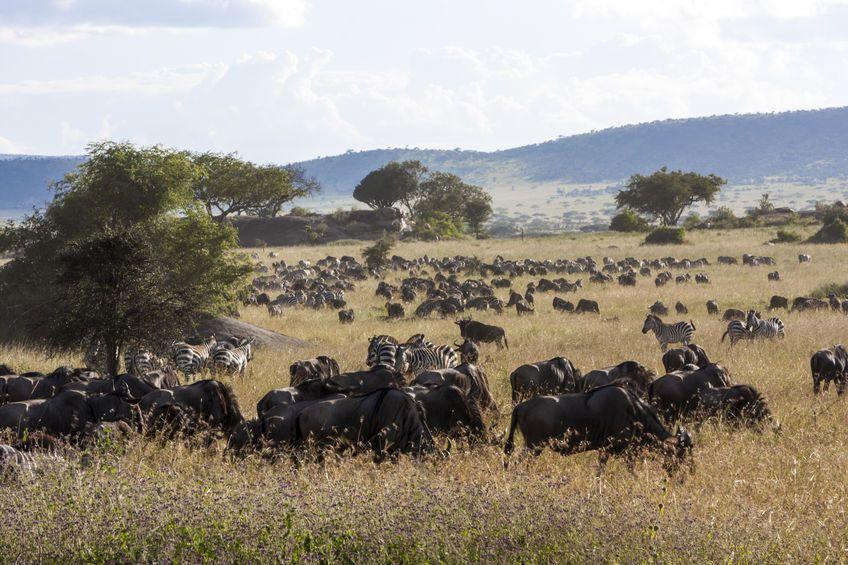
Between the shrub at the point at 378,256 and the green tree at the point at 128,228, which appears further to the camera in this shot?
the shrub at the point at 378,256

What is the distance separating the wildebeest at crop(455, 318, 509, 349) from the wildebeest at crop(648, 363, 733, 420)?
910cm

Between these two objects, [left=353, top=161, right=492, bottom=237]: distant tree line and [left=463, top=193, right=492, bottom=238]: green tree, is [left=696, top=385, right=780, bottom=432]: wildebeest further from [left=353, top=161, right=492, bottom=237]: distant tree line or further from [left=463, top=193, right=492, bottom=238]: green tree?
[left=463, top=193, right=492, bottom=238]: green tree

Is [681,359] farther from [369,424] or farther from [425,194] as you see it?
[425,194]

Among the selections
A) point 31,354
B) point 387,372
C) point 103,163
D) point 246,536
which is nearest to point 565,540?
point 246,536

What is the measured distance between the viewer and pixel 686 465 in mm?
9898

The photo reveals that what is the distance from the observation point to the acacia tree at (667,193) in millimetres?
91500

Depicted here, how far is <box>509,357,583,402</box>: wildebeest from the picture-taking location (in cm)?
1423

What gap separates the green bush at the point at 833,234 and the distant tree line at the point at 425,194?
140 feet

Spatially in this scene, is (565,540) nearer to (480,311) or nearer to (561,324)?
(561,324)

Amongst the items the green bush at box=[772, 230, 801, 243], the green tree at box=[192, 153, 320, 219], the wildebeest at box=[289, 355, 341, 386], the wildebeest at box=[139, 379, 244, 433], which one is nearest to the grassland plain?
the wildebeest at box=[139, 379, 244, 433]

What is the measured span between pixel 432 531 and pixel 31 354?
18076 millimetres

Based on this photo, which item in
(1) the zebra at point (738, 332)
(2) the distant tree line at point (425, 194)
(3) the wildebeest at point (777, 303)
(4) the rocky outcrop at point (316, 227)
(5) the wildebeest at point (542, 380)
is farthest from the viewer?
(2) the distant tree line at point (425, 194)

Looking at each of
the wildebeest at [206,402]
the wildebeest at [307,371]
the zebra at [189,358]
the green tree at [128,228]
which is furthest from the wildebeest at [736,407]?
the green tree at [128,228]

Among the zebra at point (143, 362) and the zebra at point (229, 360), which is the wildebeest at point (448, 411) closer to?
the zebra at point (229, 360)
